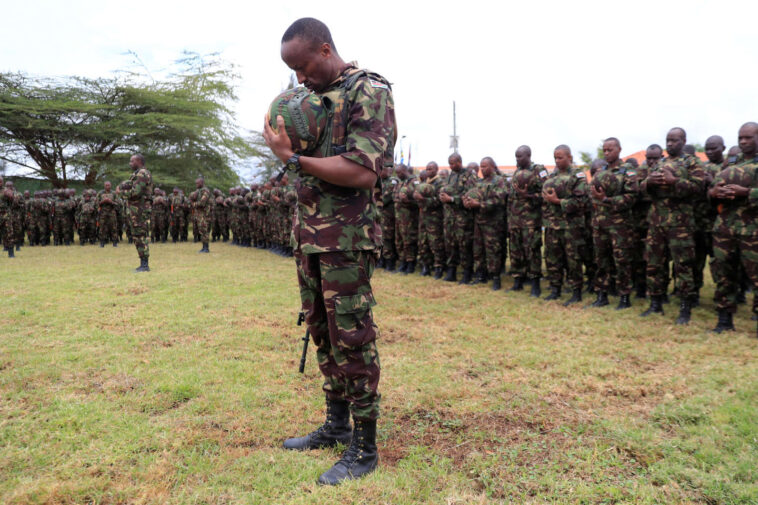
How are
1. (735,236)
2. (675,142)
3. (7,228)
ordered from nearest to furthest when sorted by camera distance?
(735,236), (675,142), (7,228)

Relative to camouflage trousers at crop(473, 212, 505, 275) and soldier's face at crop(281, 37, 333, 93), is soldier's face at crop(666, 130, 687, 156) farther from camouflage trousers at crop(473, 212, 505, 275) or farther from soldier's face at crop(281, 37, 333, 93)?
soldier's face at crop(281, 37, 333, 93)

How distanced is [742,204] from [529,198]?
9.39 feet

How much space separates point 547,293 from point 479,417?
5.01 meters

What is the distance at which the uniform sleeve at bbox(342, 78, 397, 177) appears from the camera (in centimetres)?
218

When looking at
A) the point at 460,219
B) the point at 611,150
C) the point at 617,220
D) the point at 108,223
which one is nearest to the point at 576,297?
the point at 617,220

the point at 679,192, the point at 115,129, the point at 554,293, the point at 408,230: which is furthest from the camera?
the point at 115,129

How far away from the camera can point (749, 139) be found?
5.04 metres

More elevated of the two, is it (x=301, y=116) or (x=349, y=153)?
(x=301, y=116)

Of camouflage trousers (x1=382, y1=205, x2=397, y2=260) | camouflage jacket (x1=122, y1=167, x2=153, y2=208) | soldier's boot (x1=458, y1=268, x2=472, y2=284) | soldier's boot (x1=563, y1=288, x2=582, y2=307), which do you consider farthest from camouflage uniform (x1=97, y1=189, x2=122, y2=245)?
soldier's boot (x1=563, y1=288, x2=582, y2=307)

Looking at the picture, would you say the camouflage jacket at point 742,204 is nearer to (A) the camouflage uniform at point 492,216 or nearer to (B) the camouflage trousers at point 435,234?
(A) the camouflage uniform at point 492,216

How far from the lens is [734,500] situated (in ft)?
7.40

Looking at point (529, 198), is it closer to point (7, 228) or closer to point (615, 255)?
point (615, 255)

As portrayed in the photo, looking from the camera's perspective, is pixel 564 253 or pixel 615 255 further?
pixel 564 253

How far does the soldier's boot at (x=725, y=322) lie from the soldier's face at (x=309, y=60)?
5.32 m
